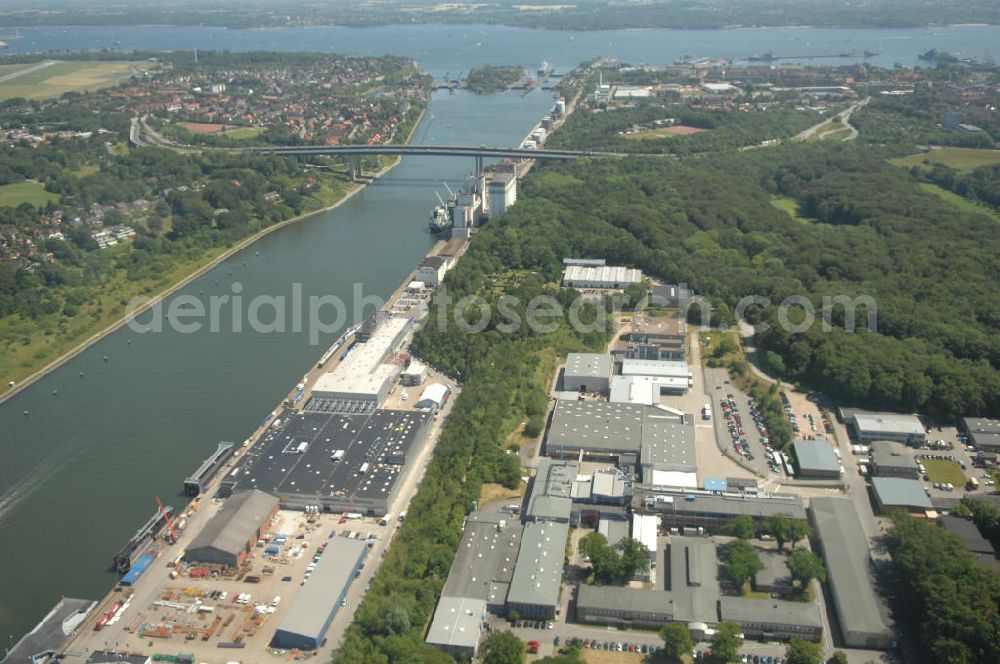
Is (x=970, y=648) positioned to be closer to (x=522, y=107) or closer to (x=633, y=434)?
(x=633, y=434)

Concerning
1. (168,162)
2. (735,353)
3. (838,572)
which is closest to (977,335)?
(735,353)

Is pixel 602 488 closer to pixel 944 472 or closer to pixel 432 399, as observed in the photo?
pixel 432 399

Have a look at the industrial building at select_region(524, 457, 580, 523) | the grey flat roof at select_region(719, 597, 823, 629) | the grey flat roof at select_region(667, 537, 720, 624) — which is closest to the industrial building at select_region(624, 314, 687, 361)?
the industrial building at select_region(524, 457, 580, 523)

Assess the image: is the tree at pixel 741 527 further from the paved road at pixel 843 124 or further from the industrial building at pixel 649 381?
the paved road at pixel 843 124

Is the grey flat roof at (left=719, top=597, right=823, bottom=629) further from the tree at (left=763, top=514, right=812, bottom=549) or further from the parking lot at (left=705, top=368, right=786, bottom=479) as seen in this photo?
the parking lot at (left=705, top=368, right=786, bottom=479)

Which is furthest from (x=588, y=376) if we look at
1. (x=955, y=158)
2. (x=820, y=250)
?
(x=955, y=158)

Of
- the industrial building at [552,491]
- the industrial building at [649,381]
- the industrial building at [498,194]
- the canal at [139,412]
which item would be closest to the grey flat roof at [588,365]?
the industrial building at [649,381]
